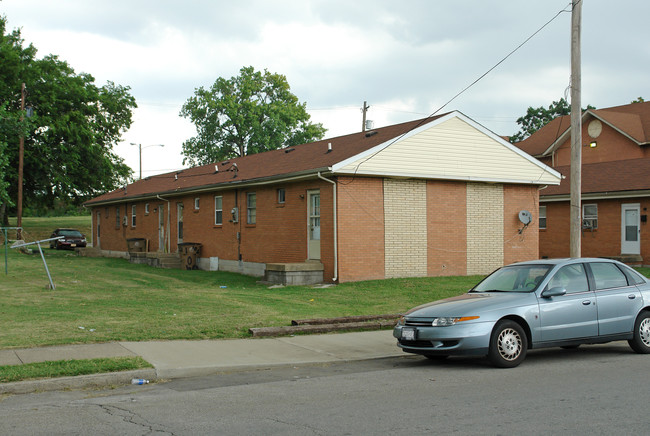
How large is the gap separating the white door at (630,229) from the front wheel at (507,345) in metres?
20.8

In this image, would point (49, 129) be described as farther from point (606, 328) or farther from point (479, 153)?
point (606, 328)

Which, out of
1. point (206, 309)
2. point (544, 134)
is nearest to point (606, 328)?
point (206, 309)

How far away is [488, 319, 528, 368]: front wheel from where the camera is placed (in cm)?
872

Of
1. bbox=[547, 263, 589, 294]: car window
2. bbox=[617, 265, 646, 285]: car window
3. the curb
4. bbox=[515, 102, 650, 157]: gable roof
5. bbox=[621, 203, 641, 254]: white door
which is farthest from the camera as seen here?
bbox=[515, 102, 650, 157]: gable roof

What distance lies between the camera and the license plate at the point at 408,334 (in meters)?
9.09

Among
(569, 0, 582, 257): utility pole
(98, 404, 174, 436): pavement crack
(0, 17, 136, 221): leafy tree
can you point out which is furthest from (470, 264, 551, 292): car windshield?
(0, 17, 136, 221): leafy tree

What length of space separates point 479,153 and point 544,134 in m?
26.4

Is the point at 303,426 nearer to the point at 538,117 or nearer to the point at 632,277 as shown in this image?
the point at 632,277

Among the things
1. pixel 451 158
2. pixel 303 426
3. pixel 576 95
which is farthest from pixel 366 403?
pixel 451 158

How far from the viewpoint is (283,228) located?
22.3 meters

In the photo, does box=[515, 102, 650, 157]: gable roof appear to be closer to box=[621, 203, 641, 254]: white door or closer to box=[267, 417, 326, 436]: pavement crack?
box=[621, 203, 641, 254]: white door

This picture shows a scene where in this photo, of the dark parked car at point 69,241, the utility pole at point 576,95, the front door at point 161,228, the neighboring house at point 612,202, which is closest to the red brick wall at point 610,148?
the neighboring house at point 612,202

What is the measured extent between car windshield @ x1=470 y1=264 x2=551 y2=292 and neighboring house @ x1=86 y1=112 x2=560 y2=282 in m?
9.46

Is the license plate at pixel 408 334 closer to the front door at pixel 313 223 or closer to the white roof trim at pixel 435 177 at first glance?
the white roof trim at pixel 435 177
